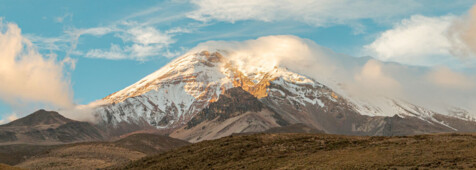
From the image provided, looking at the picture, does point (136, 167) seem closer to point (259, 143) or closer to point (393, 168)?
point (259, 143)

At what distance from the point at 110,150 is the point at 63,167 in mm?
37233

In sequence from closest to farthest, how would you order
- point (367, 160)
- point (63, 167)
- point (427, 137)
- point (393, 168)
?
point (393, 168)
point (367, 160)
point (427, 137)
point (63, 167)

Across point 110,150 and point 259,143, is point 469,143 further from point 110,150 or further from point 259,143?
point 110,150

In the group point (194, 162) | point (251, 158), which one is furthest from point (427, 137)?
point (194, 162)

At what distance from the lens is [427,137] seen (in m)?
83.5

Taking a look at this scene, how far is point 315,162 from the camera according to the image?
74875 millimetres

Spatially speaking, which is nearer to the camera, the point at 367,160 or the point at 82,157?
the point at 367,160

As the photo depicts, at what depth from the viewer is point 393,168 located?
63.4 meters

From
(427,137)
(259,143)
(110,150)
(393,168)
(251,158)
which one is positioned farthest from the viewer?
(110,150)

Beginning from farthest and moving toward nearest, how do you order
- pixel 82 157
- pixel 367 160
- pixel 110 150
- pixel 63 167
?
pixel 110 150
pixel 82 157
pixel 63 167
pixel 367 160

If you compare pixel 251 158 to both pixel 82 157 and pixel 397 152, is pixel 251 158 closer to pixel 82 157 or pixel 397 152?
pixel 397 152

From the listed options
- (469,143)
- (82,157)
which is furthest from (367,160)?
(82,157)

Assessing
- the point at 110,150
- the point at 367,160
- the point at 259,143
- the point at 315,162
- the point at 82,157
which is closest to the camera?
the point at 367,160

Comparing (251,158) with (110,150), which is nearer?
(251,158)
